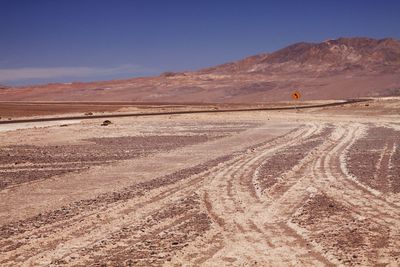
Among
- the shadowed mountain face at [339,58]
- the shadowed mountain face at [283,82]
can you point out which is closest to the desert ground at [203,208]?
the shadowed mountain face at [283,82]

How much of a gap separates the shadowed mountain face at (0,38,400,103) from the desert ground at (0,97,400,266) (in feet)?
307

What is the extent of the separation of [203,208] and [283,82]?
12819 centimetres

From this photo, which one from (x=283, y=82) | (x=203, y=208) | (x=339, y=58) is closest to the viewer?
(x=203, y=208)

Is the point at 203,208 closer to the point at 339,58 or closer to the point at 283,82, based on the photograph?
the point at 283,82

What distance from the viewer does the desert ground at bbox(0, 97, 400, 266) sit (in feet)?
20.6

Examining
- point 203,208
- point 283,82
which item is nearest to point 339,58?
point 283,82

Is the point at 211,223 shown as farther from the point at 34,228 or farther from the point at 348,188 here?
the point at 348,188

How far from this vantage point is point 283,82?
134000mm

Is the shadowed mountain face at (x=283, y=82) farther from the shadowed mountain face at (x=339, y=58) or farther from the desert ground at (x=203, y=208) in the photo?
the desert ground at (x=203, y=208)

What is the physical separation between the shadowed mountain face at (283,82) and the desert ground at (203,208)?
9368cm

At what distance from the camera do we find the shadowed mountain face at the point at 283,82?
117m

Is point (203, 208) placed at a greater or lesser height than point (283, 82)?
lesser

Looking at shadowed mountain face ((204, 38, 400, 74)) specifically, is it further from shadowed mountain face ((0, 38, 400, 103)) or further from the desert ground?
the desert ground

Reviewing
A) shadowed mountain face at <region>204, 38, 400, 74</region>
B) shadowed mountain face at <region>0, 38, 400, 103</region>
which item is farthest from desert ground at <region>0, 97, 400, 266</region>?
shadowed mountain face at <region>204, 38, 400, 74</region>
